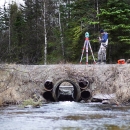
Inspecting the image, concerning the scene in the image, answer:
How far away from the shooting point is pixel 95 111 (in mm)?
15461

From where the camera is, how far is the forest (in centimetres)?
2745

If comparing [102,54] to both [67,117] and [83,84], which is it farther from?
[67,117]

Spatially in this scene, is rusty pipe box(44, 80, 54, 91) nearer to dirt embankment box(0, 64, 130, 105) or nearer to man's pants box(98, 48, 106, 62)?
dirt embankment box(0, 64, 130, 105)

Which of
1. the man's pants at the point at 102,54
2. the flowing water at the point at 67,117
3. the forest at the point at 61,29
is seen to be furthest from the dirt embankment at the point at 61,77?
the flowing water at the point at 67,117

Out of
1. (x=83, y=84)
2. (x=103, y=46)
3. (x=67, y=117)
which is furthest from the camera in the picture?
(x=103, y=46)

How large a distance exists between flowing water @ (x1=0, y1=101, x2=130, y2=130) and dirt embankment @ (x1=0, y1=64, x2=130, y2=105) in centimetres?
199

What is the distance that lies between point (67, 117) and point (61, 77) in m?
7.13

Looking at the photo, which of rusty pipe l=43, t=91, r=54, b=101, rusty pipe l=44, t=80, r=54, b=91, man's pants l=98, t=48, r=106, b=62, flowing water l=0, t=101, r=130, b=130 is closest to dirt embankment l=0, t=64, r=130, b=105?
rusty pipe l=44, t=80, r=54, b=91

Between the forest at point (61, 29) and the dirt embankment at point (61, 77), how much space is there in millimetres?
1319

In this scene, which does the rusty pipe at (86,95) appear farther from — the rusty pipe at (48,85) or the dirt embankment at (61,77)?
the rusty pipe at (48,85)

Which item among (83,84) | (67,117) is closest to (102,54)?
(83,84)

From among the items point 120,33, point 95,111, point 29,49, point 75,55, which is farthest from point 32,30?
point 95,111

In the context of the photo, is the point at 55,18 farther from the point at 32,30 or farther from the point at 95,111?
the point at 95,111

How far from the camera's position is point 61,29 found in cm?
3838
